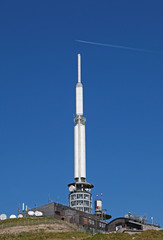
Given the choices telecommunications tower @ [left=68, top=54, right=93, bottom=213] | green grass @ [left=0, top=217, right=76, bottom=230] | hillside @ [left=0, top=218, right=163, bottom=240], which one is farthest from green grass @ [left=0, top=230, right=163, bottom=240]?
telecommunications tower @ [left=68, top=54, right=93, bottom=213]

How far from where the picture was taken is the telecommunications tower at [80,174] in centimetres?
14288

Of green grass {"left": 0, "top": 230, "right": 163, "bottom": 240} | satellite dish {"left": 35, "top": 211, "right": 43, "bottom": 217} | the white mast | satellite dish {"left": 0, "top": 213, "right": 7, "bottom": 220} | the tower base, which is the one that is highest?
the white mast

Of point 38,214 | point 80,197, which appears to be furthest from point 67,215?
point 80,197

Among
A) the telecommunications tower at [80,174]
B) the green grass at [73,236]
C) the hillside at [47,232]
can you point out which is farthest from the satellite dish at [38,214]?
the telecommunications tower at [80,174]

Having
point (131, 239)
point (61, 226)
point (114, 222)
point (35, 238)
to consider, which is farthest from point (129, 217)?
point (35, 238)

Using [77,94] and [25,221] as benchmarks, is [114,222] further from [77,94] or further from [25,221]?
[77,94]

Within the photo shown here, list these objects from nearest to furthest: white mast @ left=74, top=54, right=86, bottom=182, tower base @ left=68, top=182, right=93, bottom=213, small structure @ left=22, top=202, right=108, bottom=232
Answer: small structure @ left=22, top=202, right=108, bottom=232 < tower base @ left=68, top=182, right=93, bottom=213 < white mast @ left=74, top=54, right=86, bottom=182

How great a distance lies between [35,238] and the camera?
8806 centimetres

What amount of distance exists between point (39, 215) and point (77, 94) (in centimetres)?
5584

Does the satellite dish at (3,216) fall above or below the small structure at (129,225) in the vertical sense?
above

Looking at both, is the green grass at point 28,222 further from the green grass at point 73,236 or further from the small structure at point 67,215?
the green grass at point 73,236

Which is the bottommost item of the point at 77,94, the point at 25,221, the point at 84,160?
the point at 25,221

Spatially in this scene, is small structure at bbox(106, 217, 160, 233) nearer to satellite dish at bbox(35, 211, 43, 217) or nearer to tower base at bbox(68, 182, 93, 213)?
satellite dish at bbox(35, 211, 43, 217)

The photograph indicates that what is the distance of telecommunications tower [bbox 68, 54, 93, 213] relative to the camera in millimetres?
142875
